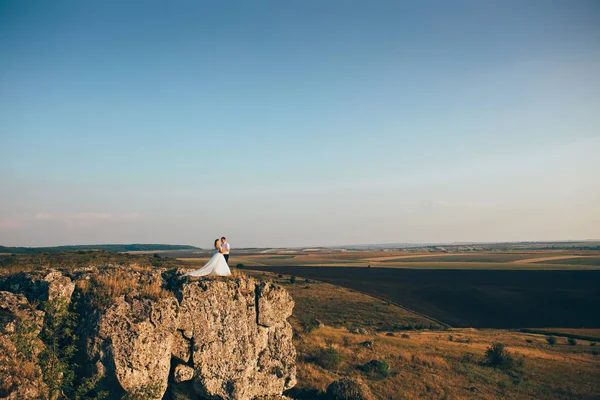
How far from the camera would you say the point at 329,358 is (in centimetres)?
2252

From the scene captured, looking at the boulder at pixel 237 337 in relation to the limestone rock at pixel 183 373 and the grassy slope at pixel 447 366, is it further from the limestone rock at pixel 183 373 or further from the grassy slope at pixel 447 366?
the grassy slope at pixel 447 366

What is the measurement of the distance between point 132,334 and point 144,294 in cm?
177

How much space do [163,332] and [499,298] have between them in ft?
227

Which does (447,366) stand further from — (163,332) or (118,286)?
(118,286)

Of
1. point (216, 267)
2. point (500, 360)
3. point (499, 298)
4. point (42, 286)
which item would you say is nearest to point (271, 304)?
point (216, 267)

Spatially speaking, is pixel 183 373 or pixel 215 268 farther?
pixel 215 268

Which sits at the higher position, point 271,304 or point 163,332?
point 271,304

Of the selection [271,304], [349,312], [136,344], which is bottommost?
[349,312]

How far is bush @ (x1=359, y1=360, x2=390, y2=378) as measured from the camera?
2191 centimetres

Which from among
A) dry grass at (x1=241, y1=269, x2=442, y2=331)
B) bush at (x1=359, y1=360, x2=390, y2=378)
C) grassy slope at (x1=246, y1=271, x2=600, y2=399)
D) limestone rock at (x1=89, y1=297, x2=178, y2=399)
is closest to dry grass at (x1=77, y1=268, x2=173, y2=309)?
limestone rock at (x1=89, y1=297, x2=178, y2=399)

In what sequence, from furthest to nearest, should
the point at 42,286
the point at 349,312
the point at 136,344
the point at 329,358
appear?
1. the point at 349,312
2. the point at 329,358
3. the point at 42,286
4. the point at 136,344

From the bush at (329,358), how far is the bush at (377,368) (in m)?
1.56

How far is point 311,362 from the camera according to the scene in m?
21.9

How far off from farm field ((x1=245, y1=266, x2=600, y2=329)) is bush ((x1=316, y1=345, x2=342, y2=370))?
104 ft
